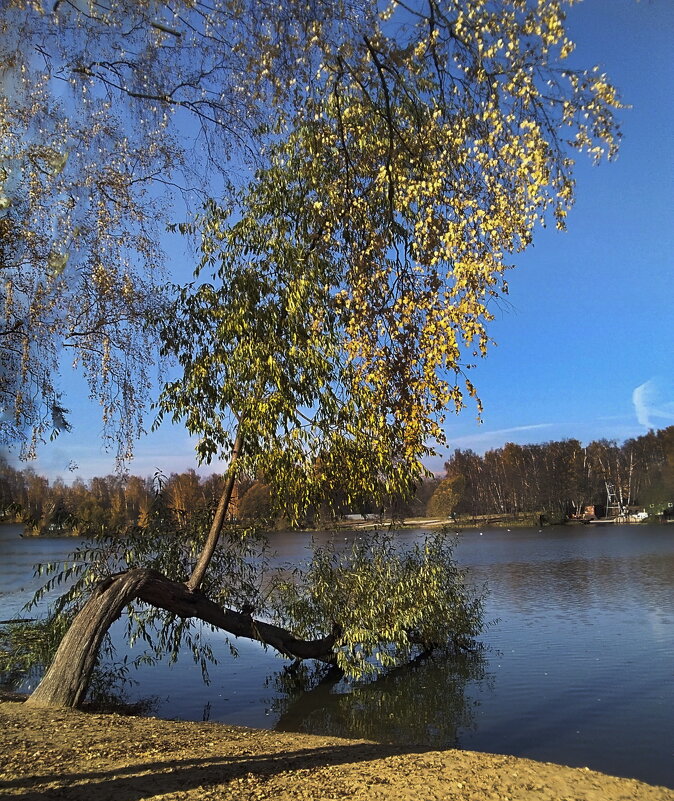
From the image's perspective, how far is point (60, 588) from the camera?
766 inches

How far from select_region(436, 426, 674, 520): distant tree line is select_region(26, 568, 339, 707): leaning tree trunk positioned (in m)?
68.8

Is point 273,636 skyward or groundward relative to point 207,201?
groundward

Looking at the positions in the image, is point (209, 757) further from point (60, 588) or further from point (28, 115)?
point (60, 588)

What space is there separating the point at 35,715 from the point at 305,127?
5.49 m

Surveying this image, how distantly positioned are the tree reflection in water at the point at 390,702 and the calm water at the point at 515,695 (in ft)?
0.07

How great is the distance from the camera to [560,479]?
7881 centimetres

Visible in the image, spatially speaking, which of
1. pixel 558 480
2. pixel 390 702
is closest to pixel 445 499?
pixel 558 480

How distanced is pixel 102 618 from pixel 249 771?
10.0 ft

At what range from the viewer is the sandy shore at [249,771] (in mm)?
3914

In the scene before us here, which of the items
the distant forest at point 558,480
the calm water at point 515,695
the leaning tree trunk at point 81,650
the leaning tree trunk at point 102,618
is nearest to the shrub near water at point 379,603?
the calm water at point 515,695

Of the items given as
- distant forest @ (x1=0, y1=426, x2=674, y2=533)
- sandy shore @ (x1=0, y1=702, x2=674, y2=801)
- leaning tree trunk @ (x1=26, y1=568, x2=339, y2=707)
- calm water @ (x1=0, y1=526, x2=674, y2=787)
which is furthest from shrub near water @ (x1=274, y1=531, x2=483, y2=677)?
distant forest @ (x1=0, y1=426, x2=674, y2=533)

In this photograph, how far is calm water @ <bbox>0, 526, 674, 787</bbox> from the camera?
722 cm

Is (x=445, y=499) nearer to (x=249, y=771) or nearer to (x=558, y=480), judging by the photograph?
(x=558, y=480)

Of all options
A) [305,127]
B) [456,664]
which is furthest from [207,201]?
[456,664]
